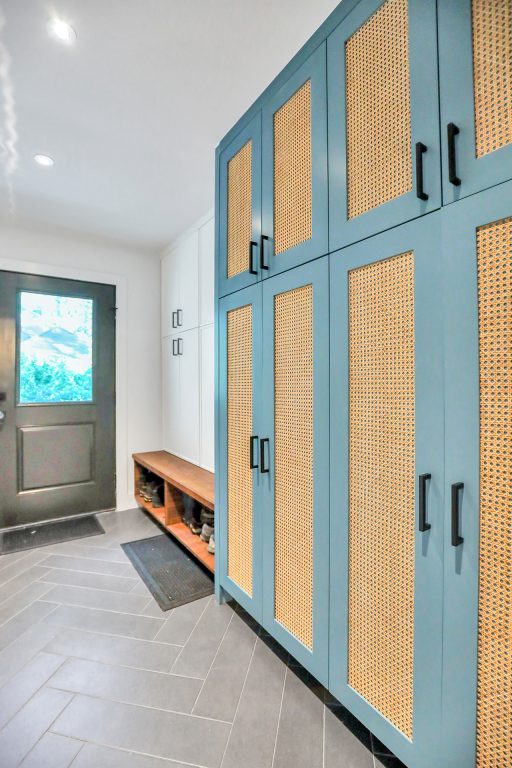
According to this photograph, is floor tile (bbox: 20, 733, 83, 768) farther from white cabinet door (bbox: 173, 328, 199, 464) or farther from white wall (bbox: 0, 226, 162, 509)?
white wall (bbox: 0, 226, 162, 509)

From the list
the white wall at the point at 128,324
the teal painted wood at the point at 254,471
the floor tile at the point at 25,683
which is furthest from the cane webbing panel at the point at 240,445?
the white wall at the point at 128,324

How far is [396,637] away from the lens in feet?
3.61

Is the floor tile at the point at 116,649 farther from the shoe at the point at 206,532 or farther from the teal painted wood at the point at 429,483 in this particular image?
the teal painted wood at the point at 429,483

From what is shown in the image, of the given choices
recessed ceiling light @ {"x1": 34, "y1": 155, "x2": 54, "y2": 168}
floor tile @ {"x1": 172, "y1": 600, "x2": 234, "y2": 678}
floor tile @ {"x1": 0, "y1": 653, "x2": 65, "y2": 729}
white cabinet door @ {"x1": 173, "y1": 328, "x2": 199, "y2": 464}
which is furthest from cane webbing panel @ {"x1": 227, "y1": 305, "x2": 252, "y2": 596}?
recessed ceiling light @ {"x1": 34, "y1": 155, "x2": 54, "y2": 168}

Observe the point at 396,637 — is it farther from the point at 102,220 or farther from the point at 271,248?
the point at 102,220

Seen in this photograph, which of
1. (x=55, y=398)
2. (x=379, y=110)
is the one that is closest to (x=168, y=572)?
(x=55, y=398)

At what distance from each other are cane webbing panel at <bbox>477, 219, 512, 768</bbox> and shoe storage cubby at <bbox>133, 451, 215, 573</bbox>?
62.3 inches

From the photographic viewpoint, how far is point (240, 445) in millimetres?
1870

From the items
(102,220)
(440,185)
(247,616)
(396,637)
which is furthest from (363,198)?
(102,220)

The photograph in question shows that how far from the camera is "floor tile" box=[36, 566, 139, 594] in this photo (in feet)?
7.46

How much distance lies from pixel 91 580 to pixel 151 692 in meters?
1.08

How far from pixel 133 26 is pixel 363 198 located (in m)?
1.25

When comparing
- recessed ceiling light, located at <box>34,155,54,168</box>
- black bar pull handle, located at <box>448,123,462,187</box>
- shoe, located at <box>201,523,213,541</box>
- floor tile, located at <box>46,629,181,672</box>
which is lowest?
floor tile, located at <box>46,629,181,672</box>

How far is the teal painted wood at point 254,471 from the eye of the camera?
171 cm
